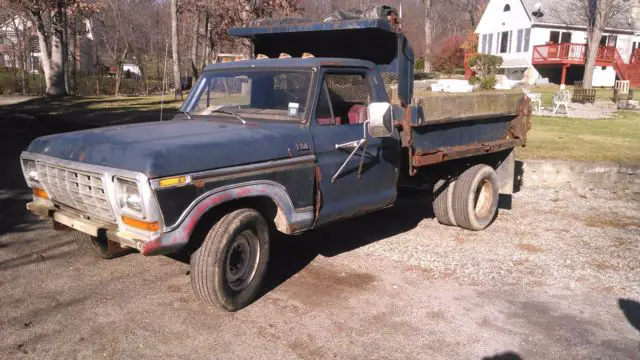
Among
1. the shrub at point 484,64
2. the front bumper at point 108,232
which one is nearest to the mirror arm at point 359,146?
the front bumper at point 108,232

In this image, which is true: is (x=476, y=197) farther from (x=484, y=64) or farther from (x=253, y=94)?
(x=484, y=64)

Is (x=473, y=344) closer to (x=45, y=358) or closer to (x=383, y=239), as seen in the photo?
(x=383, y=239)

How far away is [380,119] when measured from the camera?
4.69m

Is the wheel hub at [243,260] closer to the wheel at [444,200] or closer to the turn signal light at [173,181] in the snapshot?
the turn signal light at [173,181]

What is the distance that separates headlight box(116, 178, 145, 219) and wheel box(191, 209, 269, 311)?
589mm

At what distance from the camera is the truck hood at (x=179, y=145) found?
12.7 ft

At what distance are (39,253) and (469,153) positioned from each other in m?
4.75

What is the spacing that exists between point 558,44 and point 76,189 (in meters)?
37.2

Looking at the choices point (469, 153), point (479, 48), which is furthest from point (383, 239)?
point (479, 48)

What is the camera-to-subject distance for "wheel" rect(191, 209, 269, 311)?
4.19 metres

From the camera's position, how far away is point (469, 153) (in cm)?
655

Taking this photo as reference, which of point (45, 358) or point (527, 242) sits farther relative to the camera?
point (527, 242)

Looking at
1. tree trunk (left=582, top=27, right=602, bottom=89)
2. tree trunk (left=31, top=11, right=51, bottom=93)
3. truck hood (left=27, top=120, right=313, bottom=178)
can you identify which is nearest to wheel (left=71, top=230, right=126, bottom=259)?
truck hood (left=27, top=120, right=313, bottom=178)

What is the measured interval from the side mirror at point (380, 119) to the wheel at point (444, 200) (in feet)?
7.51
